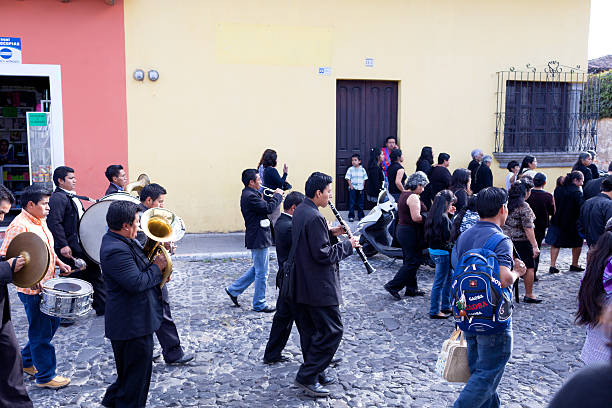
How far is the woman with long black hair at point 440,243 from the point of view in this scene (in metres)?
6.28

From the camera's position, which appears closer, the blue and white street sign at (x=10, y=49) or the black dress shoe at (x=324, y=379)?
the black dress shoe at (x=324, y=379)

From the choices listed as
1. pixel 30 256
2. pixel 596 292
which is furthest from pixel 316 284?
pixel 30 256

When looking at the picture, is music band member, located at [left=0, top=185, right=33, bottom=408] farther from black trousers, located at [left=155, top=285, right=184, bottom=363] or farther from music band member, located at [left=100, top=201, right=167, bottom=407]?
black trousers, located at [left=155, top=285, right=184, bottom=363]

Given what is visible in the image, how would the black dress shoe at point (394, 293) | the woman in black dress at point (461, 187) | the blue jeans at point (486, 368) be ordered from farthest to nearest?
the black dress shoe at point (394, 293), the woman in black dress at point (461, 187), the blue jeans at point (486, 368)

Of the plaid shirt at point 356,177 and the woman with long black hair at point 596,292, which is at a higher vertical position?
the plaid shirt at point 356,177

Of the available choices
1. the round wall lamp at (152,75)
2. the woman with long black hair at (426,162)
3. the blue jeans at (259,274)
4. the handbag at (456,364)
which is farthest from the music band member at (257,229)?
the woman with long black hair at (426,162)

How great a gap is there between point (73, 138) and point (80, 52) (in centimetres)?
152

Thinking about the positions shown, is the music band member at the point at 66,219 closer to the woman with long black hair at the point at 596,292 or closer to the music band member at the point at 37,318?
the music band member at the point at 37,318

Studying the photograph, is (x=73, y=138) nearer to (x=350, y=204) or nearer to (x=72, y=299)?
(x=350, y=204)

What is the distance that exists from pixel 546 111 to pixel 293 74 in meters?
5.88

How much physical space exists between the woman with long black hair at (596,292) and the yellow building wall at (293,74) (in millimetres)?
7724

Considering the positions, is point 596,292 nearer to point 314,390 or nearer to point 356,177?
point 314,390

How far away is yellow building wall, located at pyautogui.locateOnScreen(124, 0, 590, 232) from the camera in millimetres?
10227

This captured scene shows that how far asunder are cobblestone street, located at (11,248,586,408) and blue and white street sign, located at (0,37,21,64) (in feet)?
14.3
